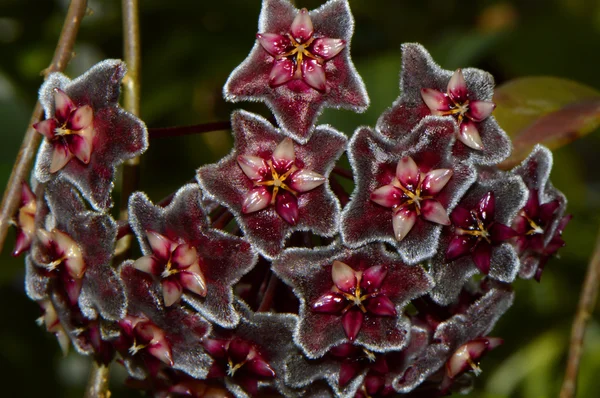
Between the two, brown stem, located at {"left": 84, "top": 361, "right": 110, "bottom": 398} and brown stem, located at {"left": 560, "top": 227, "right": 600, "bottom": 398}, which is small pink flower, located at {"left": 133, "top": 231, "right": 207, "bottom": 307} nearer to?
brown stem, located at {"left": 84, "top": 361, "right": 110, "bottom": 398}

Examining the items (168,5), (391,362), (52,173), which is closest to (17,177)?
(52,173)

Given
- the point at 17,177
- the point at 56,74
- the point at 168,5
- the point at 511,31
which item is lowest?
the point at 511,31

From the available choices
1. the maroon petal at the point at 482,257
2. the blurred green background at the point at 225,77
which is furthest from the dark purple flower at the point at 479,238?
the blurred green background at the point at 225,77

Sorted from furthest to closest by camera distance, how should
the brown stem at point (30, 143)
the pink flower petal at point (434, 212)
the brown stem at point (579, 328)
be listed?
1. the brown stem at point (579, 328)
2. the brown stem at point (30, 143)
3. the pink flower petal at point (434, 212)

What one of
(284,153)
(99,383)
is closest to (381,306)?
(284,153)

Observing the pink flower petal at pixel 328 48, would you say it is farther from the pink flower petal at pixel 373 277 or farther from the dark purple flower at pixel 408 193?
the pink flower petal at pixel 373 277

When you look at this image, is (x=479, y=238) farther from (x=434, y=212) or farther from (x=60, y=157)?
(x=60, y=157)

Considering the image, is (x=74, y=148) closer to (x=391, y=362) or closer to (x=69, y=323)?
(x=69, y=323)
